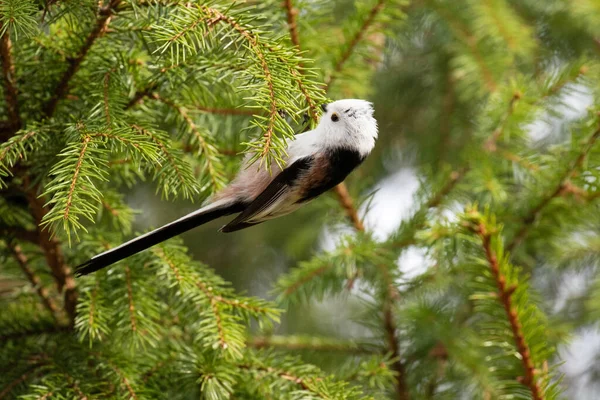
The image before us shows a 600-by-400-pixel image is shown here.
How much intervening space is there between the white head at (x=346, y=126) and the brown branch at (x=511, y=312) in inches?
11.6

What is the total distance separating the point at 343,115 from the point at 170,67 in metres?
0.37

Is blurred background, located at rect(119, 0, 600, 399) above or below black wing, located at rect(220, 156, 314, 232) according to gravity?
below

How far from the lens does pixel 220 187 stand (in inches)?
56.7

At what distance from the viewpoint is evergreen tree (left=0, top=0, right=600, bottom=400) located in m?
1.13

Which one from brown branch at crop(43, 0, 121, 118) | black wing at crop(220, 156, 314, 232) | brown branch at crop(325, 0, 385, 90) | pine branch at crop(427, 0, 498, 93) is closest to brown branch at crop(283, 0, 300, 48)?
brown branch at crop(325, 0, 385, 90)

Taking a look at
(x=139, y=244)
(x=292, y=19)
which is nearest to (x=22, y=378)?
(x=139, y=244)

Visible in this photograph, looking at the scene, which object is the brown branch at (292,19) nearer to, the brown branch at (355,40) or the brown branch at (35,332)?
the brown branch at (355,40)

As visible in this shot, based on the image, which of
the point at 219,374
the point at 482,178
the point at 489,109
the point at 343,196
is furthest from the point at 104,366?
→ the point at 489,109

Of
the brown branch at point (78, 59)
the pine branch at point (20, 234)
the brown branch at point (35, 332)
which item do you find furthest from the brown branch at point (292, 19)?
the brown branch at point (35, 332)

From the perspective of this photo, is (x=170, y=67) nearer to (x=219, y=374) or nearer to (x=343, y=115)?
(x=343, y=115)

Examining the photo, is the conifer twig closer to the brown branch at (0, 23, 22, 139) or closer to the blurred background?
the blurred background

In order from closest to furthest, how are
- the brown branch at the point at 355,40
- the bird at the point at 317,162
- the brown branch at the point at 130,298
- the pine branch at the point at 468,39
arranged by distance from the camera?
the brown branch at the point at 130,298 < the bird at the point at 317,162 < the brown branch at the point at 355,40 < the pine branch at the point at 468,39

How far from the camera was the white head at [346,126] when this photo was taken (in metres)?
1.39

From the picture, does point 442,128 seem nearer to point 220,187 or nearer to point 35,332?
point 220,187
